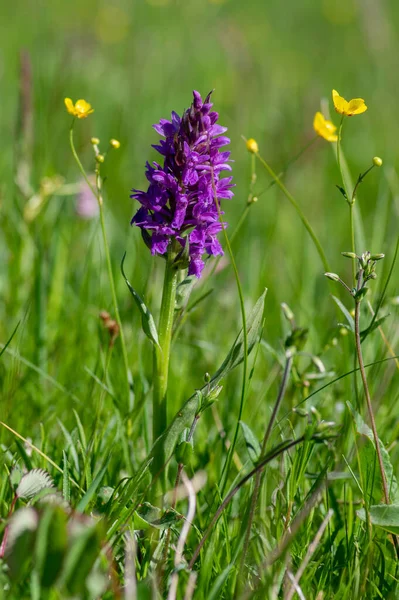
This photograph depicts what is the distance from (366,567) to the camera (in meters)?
1.29

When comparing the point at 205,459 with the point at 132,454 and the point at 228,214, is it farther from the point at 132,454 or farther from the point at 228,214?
the point at 228,214

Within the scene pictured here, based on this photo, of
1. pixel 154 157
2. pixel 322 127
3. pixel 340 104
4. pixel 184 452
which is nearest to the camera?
pixel 184 452

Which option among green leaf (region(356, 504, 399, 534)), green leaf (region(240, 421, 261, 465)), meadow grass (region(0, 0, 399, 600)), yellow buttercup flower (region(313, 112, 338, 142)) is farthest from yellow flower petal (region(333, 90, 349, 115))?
green leaf (region(356, 504, 399, 534))

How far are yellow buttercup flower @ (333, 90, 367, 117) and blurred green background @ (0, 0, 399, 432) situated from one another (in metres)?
0.61

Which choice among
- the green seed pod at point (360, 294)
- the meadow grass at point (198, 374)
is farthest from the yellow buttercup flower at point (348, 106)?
the green seed pod at point (360, 294)

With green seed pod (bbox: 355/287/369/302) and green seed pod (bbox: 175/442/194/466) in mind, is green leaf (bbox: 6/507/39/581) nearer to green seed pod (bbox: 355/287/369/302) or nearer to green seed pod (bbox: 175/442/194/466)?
green seed pod (bbox: 175/442/194/466)

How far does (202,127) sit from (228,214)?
8.31ft

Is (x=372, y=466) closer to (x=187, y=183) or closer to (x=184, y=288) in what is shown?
(x=184, y=288)

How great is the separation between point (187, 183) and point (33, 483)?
69 cm

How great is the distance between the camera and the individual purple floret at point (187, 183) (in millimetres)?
1477

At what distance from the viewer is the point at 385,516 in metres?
1.38

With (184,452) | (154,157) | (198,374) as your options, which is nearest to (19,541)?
(184,452)

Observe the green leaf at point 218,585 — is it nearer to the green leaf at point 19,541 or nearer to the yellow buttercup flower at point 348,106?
the green leaf at point 19,541

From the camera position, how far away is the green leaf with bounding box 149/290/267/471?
1465 millimetres
